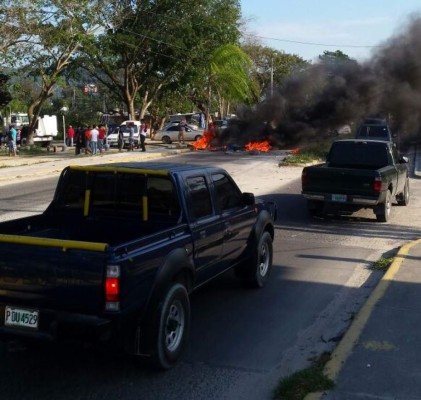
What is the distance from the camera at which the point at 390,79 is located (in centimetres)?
2886

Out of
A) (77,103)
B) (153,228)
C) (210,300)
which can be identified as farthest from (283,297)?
(77,103)

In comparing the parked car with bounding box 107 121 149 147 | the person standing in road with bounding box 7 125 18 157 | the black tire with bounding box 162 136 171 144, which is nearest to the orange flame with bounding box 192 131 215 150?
the parked car with bounding box 107 121 149 147

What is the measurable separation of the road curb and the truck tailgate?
1707 millimetres

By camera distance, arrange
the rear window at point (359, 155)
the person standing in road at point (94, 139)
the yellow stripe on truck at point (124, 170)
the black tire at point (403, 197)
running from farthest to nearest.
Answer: the person standing in road at point (94, 139), the black tire at point (403, 197), the rear window at point (359, 155), the yellow stripe on truck at point (124, 170)

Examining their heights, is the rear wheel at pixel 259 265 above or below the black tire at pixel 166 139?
below

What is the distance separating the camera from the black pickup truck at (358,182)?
39.9 feet

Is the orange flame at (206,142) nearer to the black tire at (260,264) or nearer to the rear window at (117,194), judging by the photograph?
the black tire at (260,264)

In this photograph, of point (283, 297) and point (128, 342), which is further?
point (283, 297)

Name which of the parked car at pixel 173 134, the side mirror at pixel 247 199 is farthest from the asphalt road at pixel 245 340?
the parked car at pixel 173 134

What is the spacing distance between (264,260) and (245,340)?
209 cm

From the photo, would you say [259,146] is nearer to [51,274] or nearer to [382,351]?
[382,351]

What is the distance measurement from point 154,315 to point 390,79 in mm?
26528

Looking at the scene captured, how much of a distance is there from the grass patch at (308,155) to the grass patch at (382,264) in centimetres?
1663

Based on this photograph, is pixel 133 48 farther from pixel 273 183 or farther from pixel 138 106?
pixel 273 183
